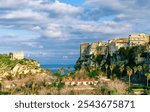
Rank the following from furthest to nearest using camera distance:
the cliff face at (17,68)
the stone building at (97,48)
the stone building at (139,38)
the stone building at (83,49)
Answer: the stone building at (83,49), the stone building at (97,48), the stone building at (139,38), the cliff face at (17,68)

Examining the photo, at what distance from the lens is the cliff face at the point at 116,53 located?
76250 mm

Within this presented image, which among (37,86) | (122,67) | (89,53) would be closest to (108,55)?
(89,53)

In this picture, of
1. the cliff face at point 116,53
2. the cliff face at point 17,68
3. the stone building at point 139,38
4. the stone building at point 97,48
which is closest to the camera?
the cliff face at point 116,53

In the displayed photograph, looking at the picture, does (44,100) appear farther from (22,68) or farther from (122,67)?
(22,68)

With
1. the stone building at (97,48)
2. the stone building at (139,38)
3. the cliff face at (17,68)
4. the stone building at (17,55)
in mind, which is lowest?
the cliff face at (17,68)

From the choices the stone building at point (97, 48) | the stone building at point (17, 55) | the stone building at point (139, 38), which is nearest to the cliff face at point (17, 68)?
the stone building at point (17, 55)

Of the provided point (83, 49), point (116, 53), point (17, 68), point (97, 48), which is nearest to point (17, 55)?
point (17, 68)

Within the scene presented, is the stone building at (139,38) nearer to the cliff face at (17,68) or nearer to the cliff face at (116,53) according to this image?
the cliff face at (116,53)

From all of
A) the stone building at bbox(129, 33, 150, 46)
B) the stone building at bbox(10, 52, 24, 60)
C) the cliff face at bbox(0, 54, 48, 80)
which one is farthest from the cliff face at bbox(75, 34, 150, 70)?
the stone building at bbox(10, 52, 24, 60)

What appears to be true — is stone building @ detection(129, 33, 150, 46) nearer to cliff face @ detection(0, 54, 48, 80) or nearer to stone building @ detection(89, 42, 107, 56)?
stone building @ detection(89, 42, 107, 56)

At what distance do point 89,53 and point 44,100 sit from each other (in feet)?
281

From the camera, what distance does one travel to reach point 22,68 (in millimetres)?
80875

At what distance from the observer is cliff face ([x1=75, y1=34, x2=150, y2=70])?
250 ft

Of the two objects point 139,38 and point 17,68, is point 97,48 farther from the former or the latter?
point 17,68
